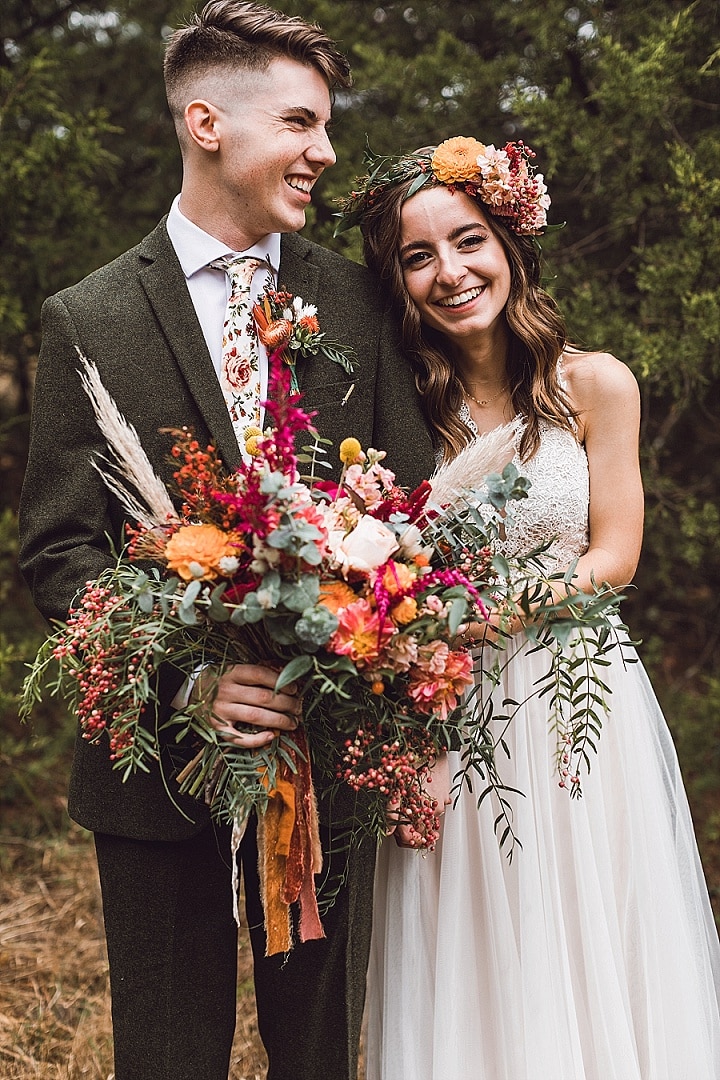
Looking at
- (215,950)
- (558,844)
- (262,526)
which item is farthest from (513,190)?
(215,950)

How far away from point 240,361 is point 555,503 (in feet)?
2.60

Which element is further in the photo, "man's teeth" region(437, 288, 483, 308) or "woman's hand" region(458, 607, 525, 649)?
"man's teeth" region(437, 288, 483, 308)

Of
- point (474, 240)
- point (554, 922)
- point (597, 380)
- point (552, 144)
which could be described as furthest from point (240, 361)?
point (552, 144)

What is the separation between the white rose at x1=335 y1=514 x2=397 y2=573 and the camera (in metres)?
1.70

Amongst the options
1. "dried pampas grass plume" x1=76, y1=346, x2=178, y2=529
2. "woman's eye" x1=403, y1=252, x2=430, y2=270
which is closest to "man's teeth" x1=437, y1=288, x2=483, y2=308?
"woman's eye" x1=403, y1=252, x2=430, y2=270

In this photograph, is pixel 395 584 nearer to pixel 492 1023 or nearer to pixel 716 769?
pixel 492 1023

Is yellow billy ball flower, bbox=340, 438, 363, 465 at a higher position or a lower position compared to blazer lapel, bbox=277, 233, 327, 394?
lower

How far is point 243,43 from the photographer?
2.36 m

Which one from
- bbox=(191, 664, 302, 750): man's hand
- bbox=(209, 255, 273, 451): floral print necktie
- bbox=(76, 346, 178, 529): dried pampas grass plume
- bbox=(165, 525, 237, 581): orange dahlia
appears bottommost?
bbox=(191, 664, 302, 750): man's hand

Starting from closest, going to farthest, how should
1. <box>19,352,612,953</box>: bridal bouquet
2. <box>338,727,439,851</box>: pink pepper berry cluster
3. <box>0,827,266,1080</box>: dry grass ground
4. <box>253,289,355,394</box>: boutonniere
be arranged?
<box>19,352,612,953</box>: bridal bouquet
<box>338,727,439,851</box>: pink pepper berry cluster
<box>253,289,355,394</box>: boutonniere
<box>0,827,266,1080</box>: dry grass ground

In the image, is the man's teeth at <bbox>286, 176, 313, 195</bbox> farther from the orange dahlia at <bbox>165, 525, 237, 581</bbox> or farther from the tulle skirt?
the tulle skirt

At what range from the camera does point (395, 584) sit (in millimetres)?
1714

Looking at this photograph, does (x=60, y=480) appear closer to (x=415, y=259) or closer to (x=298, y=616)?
(x=298, y=616)

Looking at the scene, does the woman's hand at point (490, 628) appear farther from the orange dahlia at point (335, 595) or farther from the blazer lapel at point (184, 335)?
the blazer lapel at point (184, 335)
